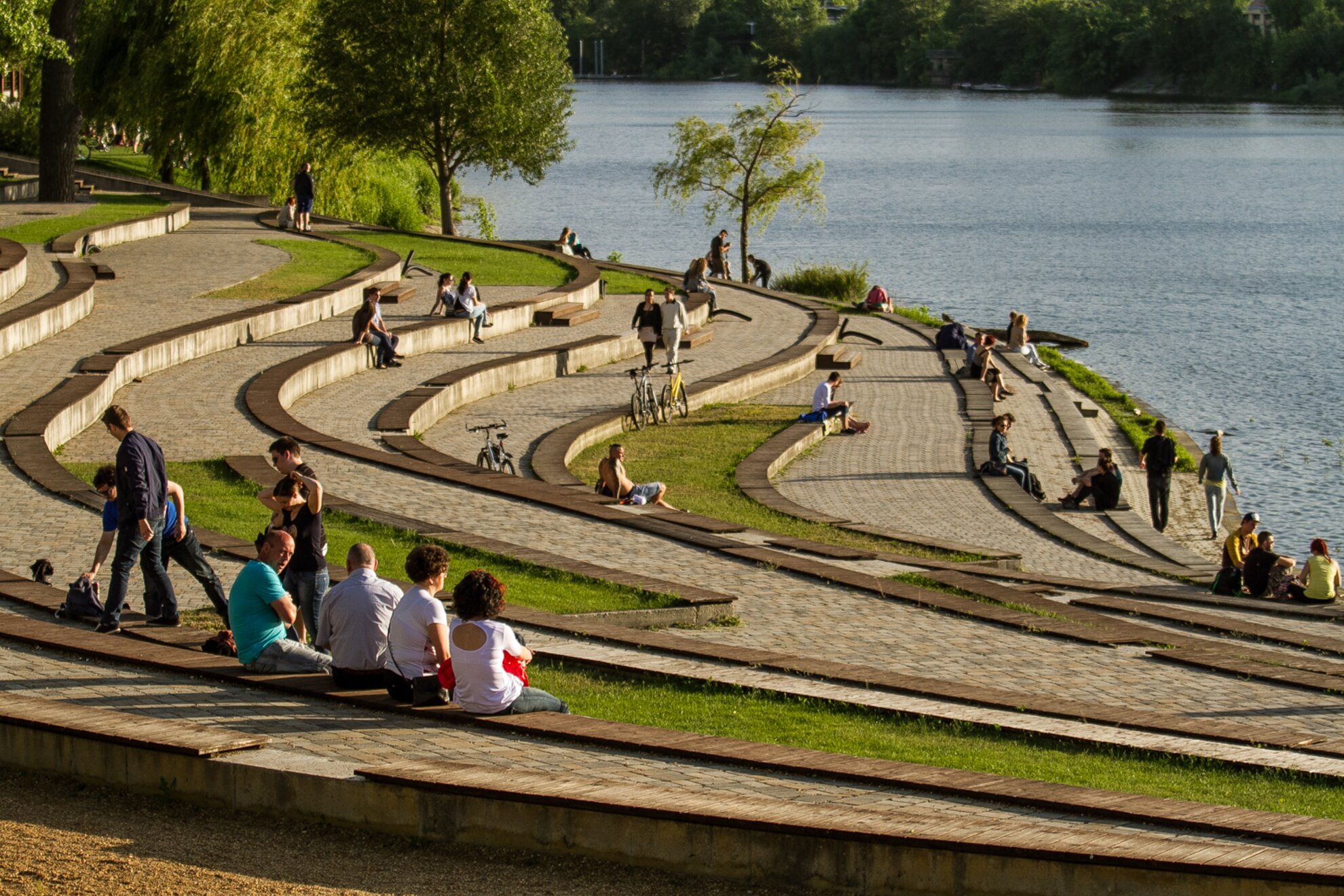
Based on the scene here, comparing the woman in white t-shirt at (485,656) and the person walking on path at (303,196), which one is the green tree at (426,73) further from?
the woman in white t-shirt at (485,656)

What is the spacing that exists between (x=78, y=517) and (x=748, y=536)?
21.2ft

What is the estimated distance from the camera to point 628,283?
38719 millimetres

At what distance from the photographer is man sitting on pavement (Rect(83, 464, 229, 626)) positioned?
34.8 feet

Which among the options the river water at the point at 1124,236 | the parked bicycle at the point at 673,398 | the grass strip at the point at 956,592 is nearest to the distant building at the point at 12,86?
the river water at the point at 1124,236

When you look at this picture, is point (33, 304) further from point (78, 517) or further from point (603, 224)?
point (603, 224)

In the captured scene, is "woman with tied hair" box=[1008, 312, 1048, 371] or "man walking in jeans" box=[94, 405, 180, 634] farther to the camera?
"woman with tied hair" box=[1008, 312, 1048, 371]

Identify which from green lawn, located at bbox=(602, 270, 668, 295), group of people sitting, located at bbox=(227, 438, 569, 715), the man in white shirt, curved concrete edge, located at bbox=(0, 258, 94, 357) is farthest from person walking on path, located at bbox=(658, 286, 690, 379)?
group of people sitting, located at bbox=(227, 438, 569, 715)

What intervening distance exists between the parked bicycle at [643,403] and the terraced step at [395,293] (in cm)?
781

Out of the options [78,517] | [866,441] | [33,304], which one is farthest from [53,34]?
[78,517]

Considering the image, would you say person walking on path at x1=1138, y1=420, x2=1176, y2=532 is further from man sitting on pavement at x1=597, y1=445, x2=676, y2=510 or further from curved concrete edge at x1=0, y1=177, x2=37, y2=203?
curved concrete edge at x1=0, y1=177, x2=37, y2=203

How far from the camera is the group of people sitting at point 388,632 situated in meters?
8.85

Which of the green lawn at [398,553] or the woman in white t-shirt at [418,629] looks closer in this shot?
the woman in white t-shirt at [418,629]

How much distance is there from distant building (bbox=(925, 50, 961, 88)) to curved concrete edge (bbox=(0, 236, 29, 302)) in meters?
175

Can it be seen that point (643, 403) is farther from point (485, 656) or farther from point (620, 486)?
point (485, 656)
